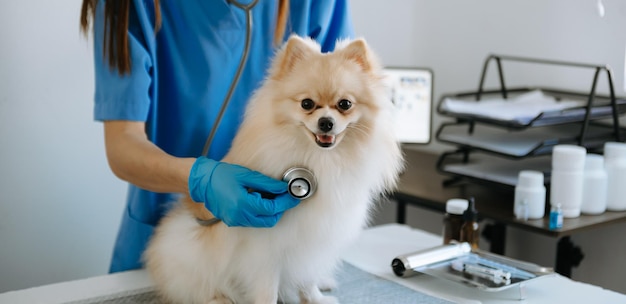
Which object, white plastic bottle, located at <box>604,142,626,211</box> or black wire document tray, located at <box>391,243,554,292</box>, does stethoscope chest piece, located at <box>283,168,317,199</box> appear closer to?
black wire document tray, located at <box>391,243,554,292</box>

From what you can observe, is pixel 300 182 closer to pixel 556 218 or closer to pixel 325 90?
pixel 325 90

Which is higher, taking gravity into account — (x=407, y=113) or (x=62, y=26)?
(x=62, y=26)

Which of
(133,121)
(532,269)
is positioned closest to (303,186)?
(133,121)

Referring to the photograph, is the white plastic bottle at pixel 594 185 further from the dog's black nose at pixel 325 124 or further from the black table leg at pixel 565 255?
the dog's black nose at pixel 325 124

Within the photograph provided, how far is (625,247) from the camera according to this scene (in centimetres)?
221

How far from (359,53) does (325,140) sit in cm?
17

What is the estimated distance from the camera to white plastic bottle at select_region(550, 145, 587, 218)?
1875 mm

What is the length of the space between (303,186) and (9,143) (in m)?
1.29

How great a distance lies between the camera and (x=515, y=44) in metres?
2.50

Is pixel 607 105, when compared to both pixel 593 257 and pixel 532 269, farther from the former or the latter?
pixel 532 269

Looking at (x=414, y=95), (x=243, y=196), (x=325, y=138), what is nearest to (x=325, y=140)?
(x=325, y=138)

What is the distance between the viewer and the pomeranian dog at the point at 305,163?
1.16m

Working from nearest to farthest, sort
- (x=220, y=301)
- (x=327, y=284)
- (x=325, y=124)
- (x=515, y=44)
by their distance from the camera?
(x=325, y=124) < (x=220, y=301) < (x=327, y=284) < (x=515, y=44)

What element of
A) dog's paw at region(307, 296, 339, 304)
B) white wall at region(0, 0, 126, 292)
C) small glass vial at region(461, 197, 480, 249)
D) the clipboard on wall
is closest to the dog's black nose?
dog's paw at region(307, 296, 339, 304)
